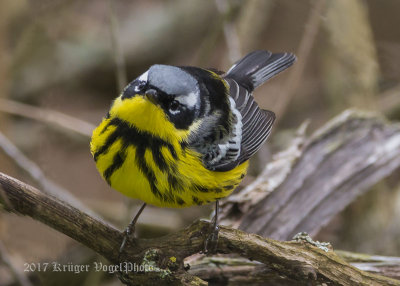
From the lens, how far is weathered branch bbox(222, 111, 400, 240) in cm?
396

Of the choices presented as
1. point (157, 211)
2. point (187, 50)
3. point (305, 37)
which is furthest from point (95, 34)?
point (305, 37)

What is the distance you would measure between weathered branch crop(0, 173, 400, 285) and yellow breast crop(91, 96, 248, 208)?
0.22m

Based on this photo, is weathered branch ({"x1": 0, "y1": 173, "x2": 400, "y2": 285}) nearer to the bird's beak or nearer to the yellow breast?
the yellow breast

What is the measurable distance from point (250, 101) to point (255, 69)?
34 cm

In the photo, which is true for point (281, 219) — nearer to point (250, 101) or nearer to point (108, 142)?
point (250, 101)

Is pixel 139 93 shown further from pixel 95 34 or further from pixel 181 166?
pixel 95 34

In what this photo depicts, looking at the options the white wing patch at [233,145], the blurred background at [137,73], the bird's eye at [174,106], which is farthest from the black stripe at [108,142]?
the blurred background at [137,73]

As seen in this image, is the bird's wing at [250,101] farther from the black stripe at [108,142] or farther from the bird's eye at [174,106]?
the black stripe at [108,142]

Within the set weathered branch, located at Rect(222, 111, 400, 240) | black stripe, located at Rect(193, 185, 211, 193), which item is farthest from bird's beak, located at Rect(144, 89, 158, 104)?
weathered branch, located at Rect(222, 111, 400, 240)

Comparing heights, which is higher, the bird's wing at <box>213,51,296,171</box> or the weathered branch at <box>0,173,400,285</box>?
the bird's wing at <box>213,51,296,171</box>

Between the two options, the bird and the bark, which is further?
the bird

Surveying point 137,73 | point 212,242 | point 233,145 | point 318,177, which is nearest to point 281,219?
point 318,177

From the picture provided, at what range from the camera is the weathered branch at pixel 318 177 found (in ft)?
13.0

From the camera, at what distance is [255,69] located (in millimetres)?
4391
